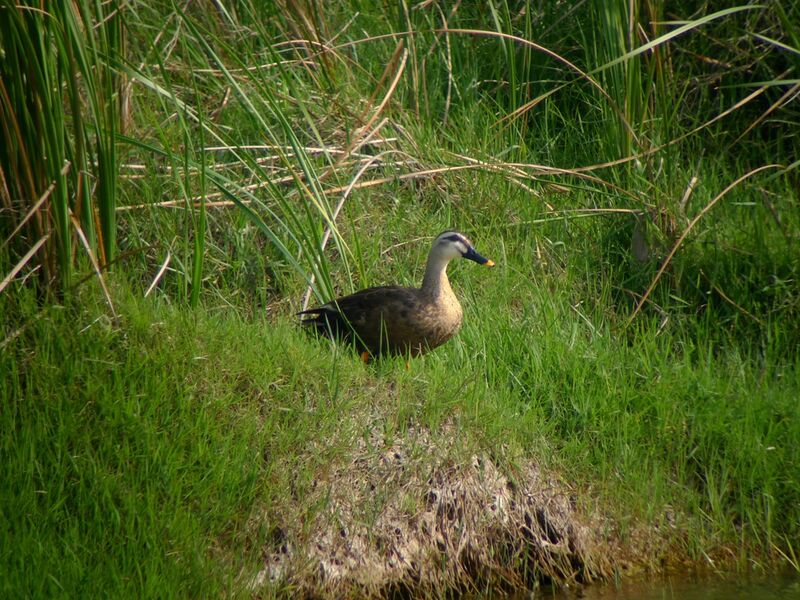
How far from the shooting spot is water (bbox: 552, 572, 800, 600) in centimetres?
433

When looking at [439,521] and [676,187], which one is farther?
[676,187]

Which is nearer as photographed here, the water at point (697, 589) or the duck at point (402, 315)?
the water at point (697, 589)

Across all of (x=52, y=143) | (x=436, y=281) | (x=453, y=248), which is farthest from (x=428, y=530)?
(x=52, y=143)

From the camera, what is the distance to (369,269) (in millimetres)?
5879

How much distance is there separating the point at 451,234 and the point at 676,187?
65.6 inches

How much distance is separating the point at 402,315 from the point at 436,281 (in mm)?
319

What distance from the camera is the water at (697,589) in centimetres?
433

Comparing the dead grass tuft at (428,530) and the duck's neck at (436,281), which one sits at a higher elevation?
the duck's neck at (436,281)

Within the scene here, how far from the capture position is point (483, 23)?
6.93m

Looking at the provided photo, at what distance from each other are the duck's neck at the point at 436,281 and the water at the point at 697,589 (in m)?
1.64

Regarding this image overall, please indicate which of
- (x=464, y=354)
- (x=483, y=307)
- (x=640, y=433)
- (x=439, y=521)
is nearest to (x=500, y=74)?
(x=483, y=307)

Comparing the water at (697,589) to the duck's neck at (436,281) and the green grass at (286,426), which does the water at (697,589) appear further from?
the duck's neck at (436,281)

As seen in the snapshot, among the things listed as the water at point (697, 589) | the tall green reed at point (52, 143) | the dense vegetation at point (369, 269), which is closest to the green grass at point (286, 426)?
the dense vegetation at point (369, 269)

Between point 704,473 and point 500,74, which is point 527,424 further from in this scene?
point 500,74
